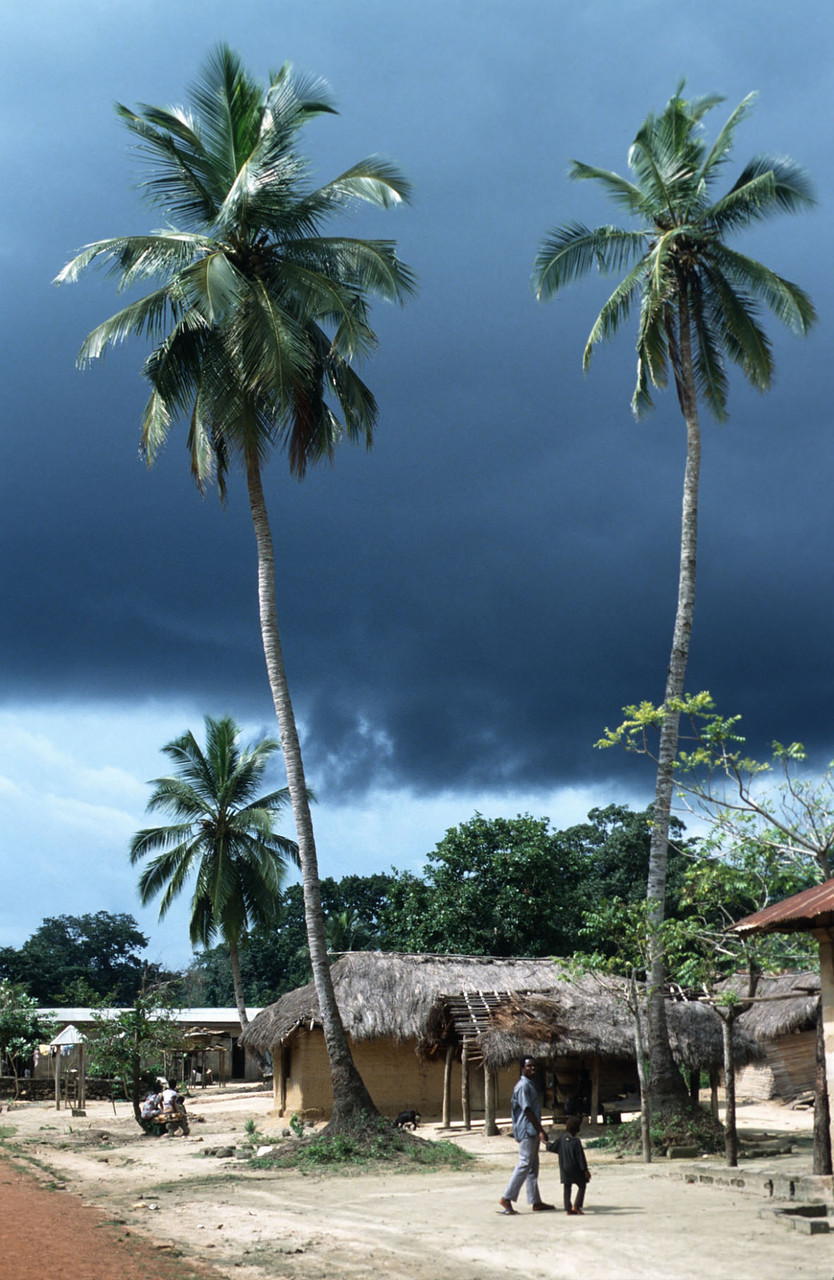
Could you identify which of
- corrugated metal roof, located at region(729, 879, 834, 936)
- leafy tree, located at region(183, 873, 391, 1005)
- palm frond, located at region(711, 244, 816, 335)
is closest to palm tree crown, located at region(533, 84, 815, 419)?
palm frond, located at region(711, 244, 816, 335)

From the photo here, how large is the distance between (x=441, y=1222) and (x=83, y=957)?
226ft

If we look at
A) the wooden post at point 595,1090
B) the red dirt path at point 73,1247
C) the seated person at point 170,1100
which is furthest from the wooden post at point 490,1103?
the red dirt path at point 73,1247

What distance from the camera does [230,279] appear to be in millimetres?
16562

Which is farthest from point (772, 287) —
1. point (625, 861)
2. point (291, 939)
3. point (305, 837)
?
point (291, 939)

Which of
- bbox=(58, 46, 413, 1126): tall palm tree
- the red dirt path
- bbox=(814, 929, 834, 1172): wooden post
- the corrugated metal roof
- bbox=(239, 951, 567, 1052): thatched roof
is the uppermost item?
bbox=(58, 46, 413, 1126): tall palm tree

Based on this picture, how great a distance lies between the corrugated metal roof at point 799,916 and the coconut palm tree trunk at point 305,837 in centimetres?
733

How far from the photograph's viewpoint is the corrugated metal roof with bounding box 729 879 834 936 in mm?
10719

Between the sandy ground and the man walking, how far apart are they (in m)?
0.20

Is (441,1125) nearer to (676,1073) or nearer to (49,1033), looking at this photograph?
(676,1073)

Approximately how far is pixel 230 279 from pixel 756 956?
38.2 ft

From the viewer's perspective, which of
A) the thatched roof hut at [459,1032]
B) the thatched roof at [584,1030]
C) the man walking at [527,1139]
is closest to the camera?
the man walking at [527,1139]

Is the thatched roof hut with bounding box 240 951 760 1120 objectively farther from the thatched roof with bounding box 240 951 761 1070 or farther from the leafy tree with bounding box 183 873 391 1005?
the leafy tree with bounding box 183 873 391 1005

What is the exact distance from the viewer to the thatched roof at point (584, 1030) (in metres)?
21.8

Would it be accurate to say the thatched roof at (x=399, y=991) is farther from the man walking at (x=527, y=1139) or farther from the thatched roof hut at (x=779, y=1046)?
the man walking at (x=527, y=1139)
